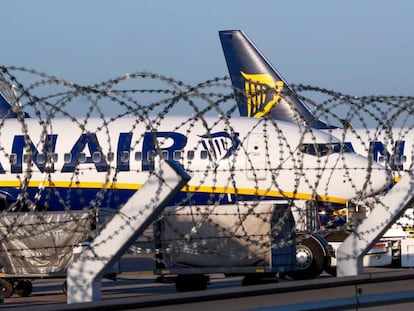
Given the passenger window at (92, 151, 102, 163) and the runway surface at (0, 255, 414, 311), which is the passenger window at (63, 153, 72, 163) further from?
the runway surface at (0, 255, 414, 311)

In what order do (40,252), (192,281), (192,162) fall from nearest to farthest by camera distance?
(40,252) → (192,281) → (192,162)

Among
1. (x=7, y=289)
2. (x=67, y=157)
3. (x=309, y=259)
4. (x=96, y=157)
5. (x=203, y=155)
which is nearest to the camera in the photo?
(x=7, y=289)

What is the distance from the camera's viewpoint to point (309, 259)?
72.5 feet

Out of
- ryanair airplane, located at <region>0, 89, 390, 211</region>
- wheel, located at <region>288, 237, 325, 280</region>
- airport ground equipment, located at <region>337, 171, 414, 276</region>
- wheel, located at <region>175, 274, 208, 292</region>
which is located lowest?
wheel, located at <region>175, 274, 208, 292</region>

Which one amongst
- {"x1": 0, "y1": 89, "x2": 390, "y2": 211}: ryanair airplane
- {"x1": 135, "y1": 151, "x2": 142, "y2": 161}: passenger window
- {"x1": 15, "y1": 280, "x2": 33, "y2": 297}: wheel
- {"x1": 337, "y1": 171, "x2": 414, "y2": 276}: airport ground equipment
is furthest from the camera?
{"x1": 135, "y1": 151, "x2": 142, "y2": 161}: passenger window

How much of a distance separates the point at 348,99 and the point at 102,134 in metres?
22.4

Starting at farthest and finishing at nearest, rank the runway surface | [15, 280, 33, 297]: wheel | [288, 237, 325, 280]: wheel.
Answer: [288, 237, 325, 280]: wheel → [15, 280, 33, 297]: wheel → the runway surface

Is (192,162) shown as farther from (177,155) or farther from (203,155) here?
(203,155)

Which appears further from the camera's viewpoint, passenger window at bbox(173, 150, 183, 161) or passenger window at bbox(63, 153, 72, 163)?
passenger window at bbox(63, 153, 72, 163)

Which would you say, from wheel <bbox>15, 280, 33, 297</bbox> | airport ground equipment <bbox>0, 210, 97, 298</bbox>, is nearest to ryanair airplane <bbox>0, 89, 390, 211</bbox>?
wheel <bbox>15, 280, 33, 297</bbox>

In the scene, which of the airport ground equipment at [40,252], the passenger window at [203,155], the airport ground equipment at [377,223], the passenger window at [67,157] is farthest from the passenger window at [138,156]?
the airport ground equipment at [377,223]

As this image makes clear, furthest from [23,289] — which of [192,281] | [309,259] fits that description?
[309,259]

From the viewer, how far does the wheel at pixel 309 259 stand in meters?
22.0

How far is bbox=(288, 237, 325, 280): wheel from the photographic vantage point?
2203 centimetres
